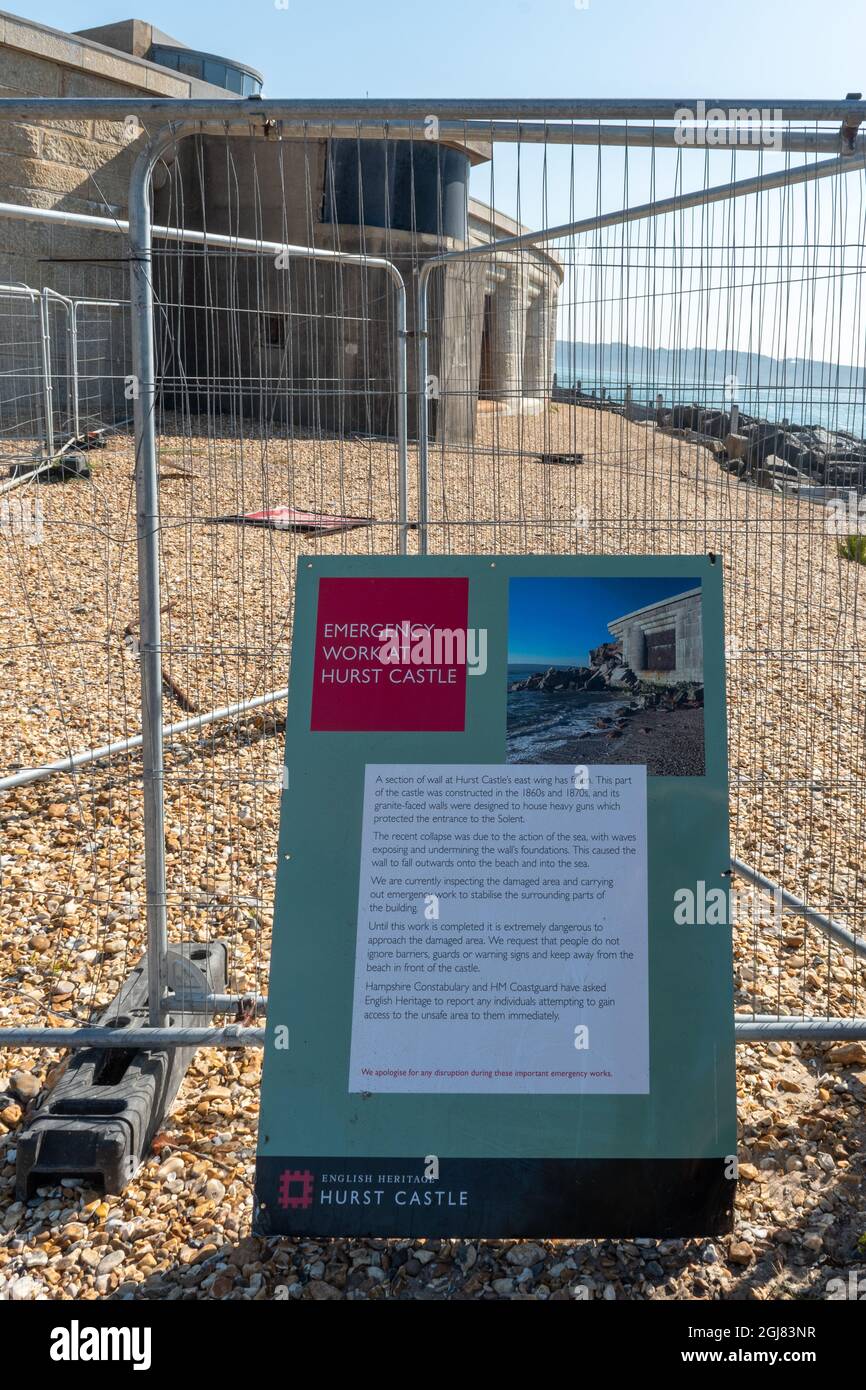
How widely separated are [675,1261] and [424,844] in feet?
3.98

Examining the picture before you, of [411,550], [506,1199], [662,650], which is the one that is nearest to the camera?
[506,1199]

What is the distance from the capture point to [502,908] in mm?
2787

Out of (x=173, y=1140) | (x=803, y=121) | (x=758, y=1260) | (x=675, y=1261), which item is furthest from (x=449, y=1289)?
(x=803, y=121)

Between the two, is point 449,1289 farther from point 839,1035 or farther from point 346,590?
point 346,590

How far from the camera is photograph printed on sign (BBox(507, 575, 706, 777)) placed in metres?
2.89

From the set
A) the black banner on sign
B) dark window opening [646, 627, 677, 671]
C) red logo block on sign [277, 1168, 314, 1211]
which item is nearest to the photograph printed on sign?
dark window opening [646, 627, 677, 671]

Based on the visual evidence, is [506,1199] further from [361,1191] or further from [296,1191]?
[296,1191]

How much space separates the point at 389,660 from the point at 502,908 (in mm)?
694

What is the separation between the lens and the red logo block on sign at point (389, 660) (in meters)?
2.94

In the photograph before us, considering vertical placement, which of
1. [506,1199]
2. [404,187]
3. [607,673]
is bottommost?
[506,1199]

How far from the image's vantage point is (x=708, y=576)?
3.01m

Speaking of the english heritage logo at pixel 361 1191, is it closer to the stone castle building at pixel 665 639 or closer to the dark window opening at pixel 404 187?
the stone castle building at pixel 665 639

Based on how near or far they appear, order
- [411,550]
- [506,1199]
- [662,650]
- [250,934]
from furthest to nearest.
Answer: [411,550] → [250,934] → [662,650] → [506,1199]

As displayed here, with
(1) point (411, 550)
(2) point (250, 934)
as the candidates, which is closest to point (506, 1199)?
(2) point (250, 934)
